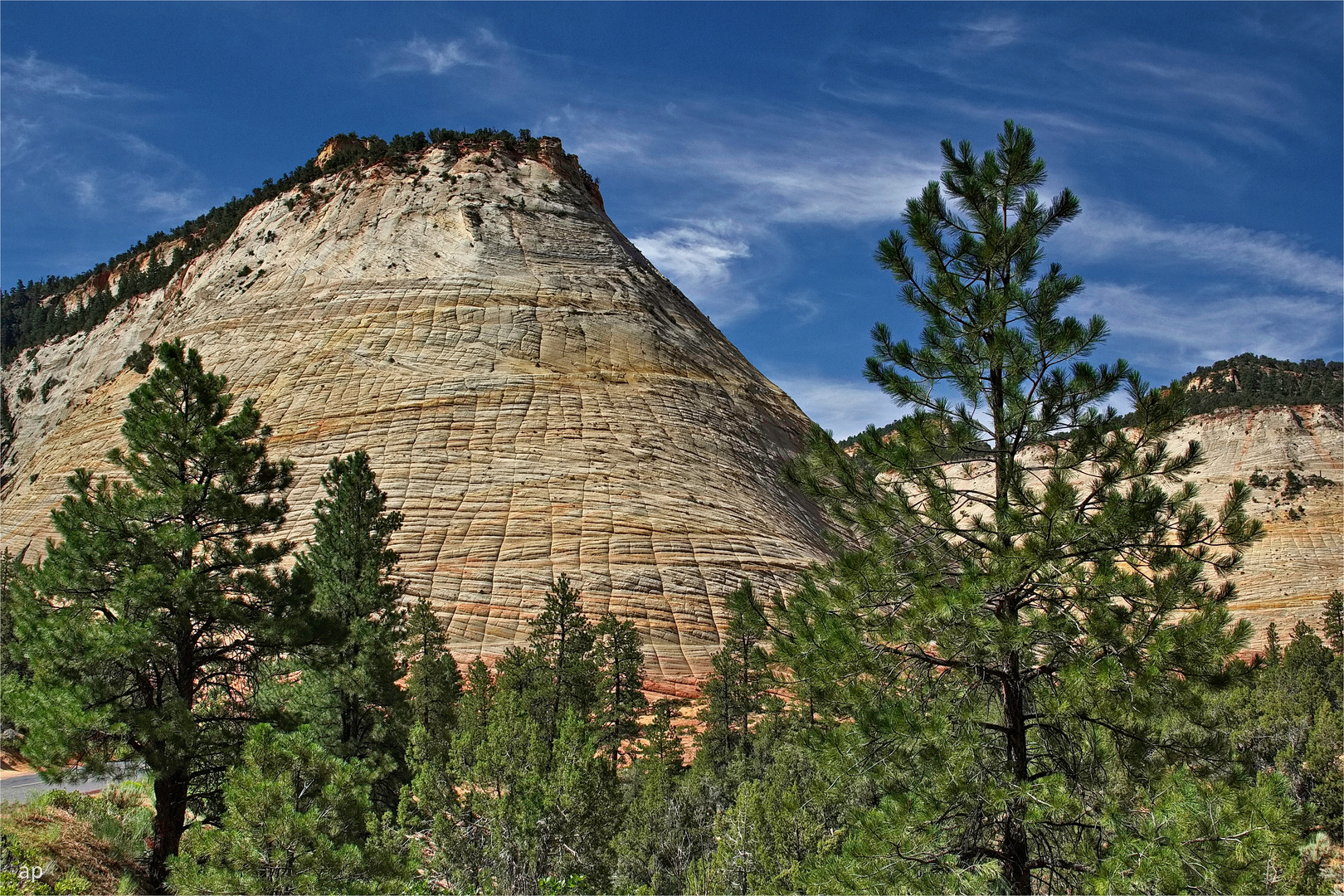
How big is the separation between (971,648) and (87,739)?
10.0 m

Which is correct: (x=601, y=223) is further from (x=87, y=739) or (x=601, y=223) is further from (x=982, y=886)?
(x=982, y=886)

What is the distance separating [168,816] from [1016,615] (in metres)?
10.3

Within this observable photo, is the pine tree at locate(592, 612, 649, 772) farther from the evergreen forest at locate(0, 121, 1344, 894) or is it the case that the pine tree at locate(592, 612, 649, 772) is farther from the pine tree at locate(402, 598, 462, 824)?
the evergreen forest at locate(0, 121, 1344, 894)

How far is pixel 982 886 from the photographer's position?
23.4 feet

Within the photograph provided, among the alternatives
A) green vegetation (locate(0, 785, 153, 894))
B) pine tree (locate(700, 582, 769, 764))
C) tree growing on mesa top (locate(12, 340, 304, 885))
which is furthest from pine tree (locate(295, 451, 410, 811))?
pine tree (locate(700, 582, 769, 764))

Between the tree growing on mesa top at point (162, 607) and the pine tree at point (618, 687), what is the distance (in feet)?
32.0

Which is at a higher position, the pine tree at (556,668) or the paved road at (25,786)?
the pine tree at (556,668)

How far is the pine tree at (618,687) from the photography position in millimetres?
22078

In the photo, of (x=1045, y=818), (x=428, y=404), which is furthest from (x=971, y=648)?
(x=428, y=404)

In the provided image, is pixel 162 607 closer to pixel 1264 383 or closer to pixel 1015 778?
pixel 1015 778

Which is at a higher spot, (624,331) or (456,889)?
(624,331)

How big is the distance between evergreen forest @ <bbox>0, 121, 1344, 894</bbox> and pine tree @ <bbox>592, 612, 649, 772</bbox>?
7287 millimetres

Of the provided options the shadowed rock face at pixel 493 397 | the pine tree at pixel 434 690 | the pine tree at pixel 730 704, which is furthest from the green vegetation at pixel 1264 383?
the pine tree at pixel 434 690

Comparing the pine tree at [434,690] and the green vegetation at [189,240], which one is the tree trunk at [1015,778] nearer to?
the pine tree at [434,690]
